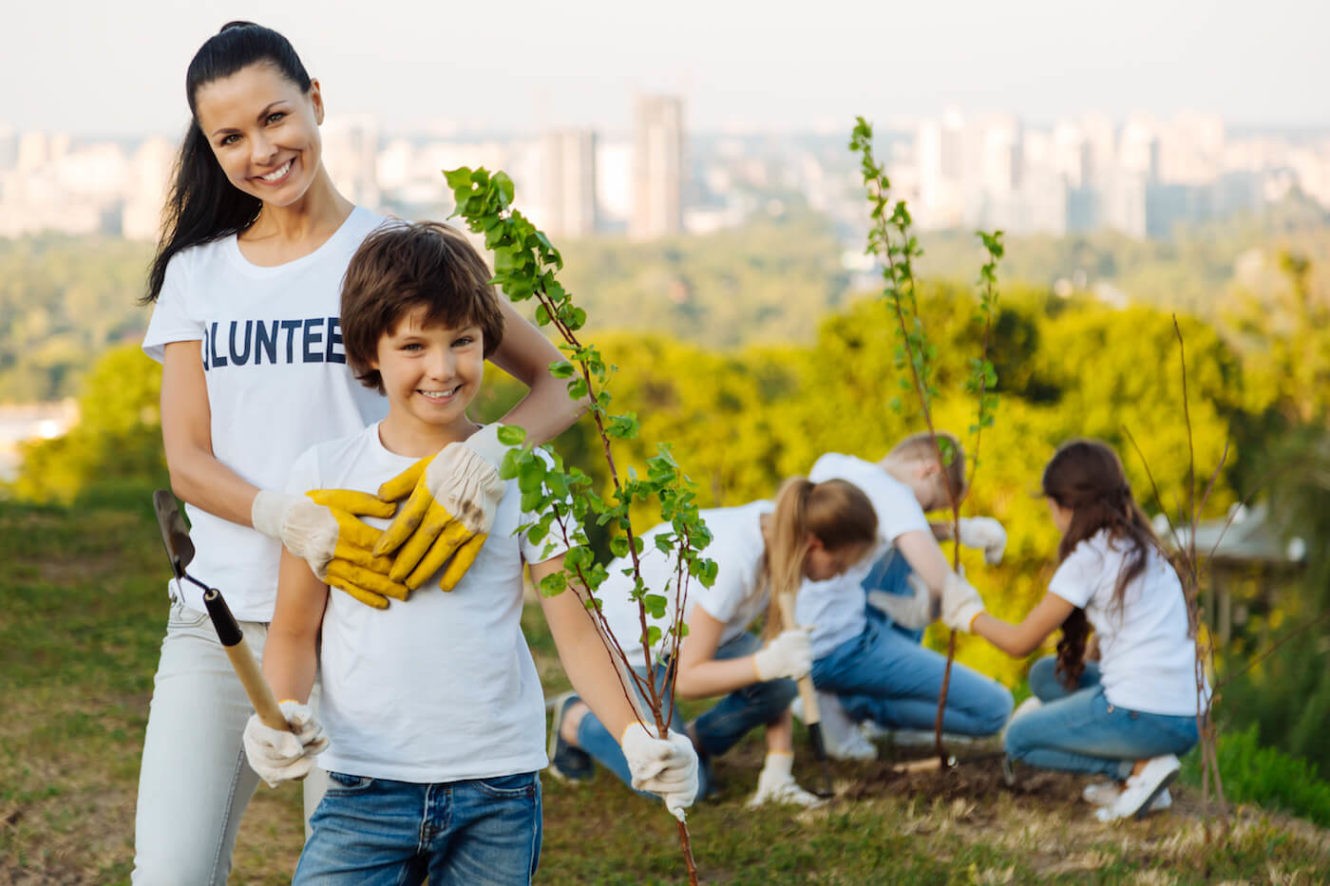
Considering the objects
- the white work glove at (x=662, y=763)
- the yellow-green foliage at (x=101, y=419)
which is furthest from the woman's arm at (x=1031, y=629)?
the yellow-green foliage at (x=101, y=419)

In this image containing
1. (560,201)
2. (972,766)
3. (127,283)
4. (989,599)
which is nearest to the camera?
(972,766)

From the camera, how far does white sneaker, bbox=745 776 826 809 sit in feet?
13.9

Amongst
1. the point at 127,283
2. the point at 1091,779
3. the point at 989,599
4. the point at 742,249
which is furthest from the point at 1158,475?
the point at 742,249

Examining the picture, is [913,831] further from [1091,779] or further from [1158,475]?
[1158,475]

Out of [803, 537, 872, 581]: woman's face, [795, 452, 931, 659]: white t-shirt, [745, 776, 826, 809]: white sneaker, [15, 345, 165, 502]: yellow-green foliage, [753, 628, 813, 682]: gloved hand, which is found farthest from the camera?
[15, 345, 165, 502]: yellow-green foliage

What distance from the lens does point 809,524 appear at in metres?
4.08

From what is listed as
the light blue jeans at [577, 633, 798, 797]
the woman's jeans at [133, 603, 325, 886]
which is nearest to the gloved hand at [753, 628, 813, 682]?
the light blue jeans at [577, 633, 798, 797]

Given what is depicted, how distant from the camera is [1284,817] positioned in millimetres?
4340

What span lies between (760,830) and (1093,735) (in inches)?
42.2

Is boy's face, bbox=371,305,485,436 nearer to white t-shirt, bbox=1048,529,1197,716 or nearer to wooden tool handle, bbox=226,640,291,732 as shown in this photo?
wooden tool handle, bbox=226,640,291,732

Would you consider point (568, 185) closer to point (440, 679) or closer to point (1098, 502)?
point (1098, 502)

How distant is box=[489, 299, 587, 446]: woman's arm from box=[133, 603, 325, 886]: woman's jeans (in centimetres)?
57

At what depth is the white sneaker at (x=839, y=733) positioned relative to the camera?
4805 millimetres

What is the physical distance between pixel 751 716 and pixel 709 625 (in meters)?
0.40
